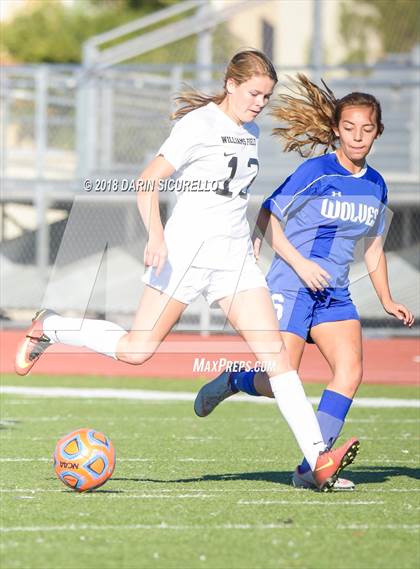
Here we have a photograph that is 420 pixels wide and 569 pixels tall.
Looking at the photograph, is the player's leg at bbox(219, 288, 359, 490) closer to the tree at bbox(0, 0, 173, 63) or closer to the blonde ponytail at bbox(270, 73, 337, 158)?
the blonde ponytail at bbox(270, 73, 337, 158)

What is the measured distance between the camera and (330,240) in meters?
7.07

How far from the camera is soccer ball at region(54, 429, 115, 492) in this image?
661 cm

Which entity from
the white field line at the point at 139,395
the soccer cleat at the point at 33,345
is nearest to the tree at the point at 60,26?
the white field line at the point at 139,395

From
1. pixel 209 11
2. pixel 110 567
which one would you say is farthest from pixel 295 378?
pixel 209 11

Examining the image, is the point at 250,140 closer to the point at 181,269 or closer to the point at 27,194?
the point at 181,269

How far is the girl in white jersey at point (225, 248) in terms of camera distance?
6.55m

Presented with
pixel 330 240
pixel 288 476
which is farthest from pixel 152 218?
pixel 288 476

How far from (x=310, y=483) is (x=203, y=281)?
4.05ft

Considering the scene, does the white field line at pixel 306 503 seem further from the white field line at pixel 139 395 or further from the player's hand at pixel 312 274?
the white field line at pixel 139 395

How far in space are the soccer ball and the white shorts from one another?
880mm

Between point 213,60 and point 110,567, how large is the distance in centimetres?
1768

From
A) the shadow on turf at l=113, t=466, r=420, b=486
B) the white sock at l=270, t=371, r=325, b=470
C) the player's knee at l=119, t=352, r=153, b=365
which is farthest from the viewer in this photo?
the shadow on turf at l=113, t=466, r=420, b=486

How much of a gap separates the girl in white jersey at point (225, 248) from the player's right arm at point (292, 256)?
207 millimetres

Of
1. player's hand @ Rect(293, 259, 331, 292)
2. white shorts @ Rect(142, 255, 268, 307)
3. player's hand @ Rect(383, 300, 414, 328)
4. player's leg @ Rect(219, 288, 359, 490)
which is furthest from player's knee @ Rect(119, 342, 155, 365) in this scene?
player's hand @ Rect(383, 300, 414, 328)
